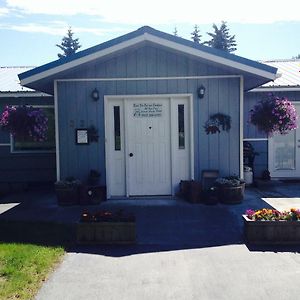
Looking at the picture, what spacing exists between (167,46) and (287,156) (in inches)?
222

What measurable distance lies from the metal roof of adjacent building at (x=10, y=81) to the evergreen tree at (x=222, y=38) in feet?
79.6

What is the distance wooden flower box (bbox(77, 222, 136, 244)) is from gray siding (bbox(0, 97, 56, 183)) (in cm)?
588

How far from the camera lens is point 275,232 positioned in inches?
238

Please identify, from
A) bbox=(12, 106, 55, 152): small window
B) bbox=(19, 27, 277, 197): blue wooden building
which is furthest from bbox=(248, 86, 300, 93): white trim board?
bbox=(12, 106, 55, 152): small window

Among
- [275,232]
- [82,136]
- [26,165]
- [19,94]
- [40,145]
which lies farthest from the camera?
[40,145]

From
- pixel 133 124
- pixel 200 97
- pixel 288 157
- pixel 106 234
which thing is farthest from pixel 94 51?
pixel 288 157

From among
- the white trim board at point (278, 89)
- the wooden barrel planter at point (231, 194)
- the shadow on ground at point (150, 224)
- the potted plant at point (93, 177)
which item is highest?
the white trim board at point (278, 89)

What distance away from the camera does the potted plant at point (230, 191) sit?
855 centimetres

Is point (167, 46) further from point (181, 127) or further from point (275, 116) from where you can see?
point (275, 116)

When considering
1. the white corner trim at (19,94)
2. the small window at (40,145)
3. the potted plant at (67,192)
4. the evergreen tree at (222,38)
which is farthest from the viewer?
the evergreen tree at (222,38)

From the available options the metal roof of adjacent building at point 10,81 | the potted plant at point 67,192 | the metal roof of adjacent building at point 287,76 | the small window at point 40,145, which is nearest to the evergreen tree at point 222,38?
Answer: the metal roof of adjacent building at point 287,76

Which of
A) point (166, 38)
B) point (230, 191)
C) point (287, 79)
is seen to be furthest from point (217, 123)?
point (287, 79)

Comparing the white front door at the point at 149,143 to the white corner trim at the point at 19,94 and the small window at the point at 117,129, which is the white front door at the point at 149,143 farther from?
the white corner trim at the point at 19,94

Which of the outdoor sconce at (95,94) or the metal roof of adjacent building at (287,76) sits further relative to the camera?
the metal roof of adjacent building at (287,76)
